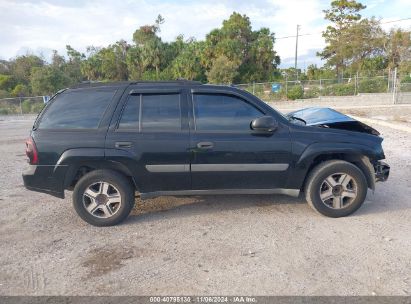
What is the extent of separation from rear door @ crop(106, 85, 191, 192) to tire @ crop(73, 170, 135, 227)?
204mm

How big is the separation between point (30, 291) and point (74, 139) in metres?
1.75

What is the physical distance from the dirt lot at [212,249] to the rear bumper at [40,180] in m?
0.53

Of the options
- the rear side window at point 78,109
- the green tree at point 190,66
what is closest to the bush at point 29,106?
the green tree at point 190,66

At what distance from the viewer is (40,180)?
4.01m

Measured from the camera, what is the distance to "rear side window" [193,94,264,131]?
4031 mm

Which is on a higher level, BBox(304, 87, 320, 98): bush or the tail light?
BBox(304, 87, 320, 98): bush

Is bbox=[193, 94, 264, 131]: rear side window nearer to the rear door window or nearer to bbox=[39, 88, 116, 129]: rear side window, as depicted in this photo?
the rear door window

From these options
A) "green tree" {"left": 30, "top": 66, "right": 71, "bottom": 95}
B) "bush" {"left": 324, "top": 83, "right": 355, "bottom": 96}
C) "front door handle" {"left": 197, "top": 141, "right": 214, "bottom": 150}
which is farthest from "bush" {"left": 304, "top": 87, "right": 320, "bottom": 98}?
"front door handle" {"left": 197, "top": 141, "right": 214, "bottom": 150}

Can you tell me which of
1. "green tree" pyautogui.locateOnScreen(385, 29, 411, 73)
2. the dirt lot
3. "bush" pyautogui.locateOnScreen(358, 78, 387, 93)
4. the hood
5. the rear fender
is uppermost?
"green tree" pyautogui.locateOnScreen(385, 29, 411, 73)

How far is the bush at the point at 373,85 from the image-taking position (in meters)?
24.3

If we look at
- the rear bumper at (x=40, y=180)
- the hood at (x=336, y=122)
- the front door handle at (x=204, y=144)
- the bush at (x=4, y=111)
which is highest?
the hood at (x=336, y=122)

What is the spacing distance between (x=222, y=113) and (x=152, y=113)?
2.88 feet

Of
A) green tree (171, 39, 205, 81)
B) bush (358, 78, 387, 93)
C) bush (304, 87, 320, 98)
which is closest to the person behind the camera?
bush (358, 78, 387, 93)

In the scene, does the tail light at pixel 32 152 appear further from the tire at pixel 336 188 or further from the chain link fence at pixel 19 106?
the chain link fence at pixel 19 106
